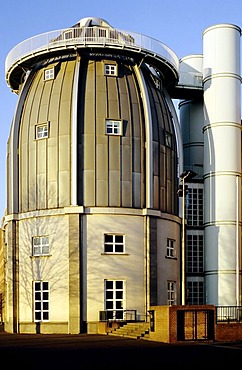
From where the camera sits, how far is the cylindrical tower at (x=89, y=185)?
135 ft

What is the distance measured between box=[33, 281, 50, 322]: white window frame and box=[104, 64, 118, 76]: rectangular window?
13961 mm

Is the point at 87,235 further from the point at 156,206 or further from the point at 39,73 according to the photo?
the point at 39,73

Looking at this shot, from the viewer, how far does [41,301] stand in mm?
41938

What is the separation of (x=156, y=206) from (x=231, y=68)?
40.7ft

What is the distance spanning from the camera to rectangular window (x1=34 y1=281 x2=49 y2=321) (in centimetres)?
4172

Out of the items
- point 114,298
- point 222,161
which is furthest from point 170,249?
point 222,161

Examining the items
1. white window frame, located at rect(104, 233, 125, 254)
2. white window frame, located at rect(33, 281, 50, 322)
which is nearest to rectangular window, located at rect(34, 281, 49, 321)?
white window frame, located at rect(33, 281, 50, 322)

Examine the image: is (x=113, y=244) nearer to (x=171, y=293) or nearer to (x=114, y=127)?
(x=171, y=293)

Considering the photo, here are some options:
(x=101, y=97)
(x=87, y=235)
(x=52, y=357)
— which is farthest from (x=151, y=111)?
(x=52, y=357)

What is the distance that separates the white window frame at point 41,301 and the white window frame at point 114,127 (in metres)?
10.1

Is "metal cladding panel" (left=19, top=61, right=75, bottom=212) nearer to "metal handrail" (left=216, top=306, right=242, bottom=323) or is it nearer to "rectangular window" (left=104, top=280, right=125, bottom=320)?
"rectangular window" (left=104, top=280, right=125, bottom=320)

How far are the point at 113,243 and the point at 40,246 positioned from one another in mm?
4643

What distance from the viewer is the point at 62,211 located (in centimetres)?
4166

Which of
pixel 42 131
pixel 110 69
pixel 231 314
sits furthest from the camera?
pixel 110 69
